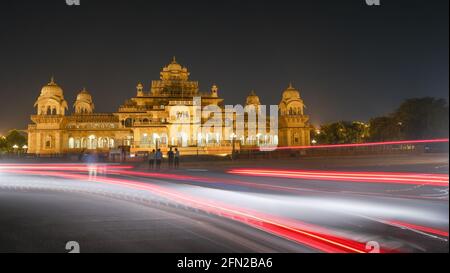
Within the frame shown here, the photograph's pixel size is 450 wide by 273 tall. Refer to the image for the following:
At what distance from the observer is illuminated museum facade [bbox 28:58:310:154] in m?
65.8

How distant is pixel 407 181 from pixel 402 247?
9809 millimetres

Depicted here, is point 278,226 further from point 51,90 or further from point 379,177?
point 51,90

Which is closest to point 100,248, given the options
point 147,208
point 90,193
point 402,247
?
point 147,208

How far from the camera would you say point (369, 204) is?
457 inches

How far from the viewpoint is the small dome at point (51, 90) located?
76.5 metres

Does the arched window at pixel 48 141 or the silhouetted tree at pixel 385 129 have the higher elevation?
the silhouetted tree at pixel 385 129

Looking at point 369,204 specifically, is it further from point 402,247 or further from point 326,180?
point 326,180

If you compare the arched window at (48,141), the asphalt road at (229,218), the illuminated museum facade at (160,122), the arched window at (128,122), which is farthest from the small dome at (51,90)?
the asphalt road at (229,218)

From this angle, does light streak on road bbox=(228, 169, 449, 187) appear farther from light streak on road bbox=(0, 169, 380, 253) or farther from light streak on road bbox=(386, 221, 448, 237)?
light streak on road bbox=(0, 169, 380, 253)

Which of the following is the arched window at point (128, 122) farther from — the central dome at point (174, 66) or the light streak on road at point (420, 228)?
the light streak on road at point (420, 228)

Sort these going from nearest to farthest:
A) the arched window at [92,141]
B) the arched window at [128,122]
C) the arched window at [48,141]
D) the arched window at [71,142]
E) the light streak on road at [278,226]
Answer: the light streak on road at [278,226], the arched window at [48,141], the arched window at [128,122], the arched window at [71,142], the arched window at [92,141]

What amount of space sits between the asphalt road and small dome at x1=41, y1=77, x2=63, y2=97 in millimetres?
65716

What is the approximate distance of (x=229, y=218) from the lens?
10.1 m
